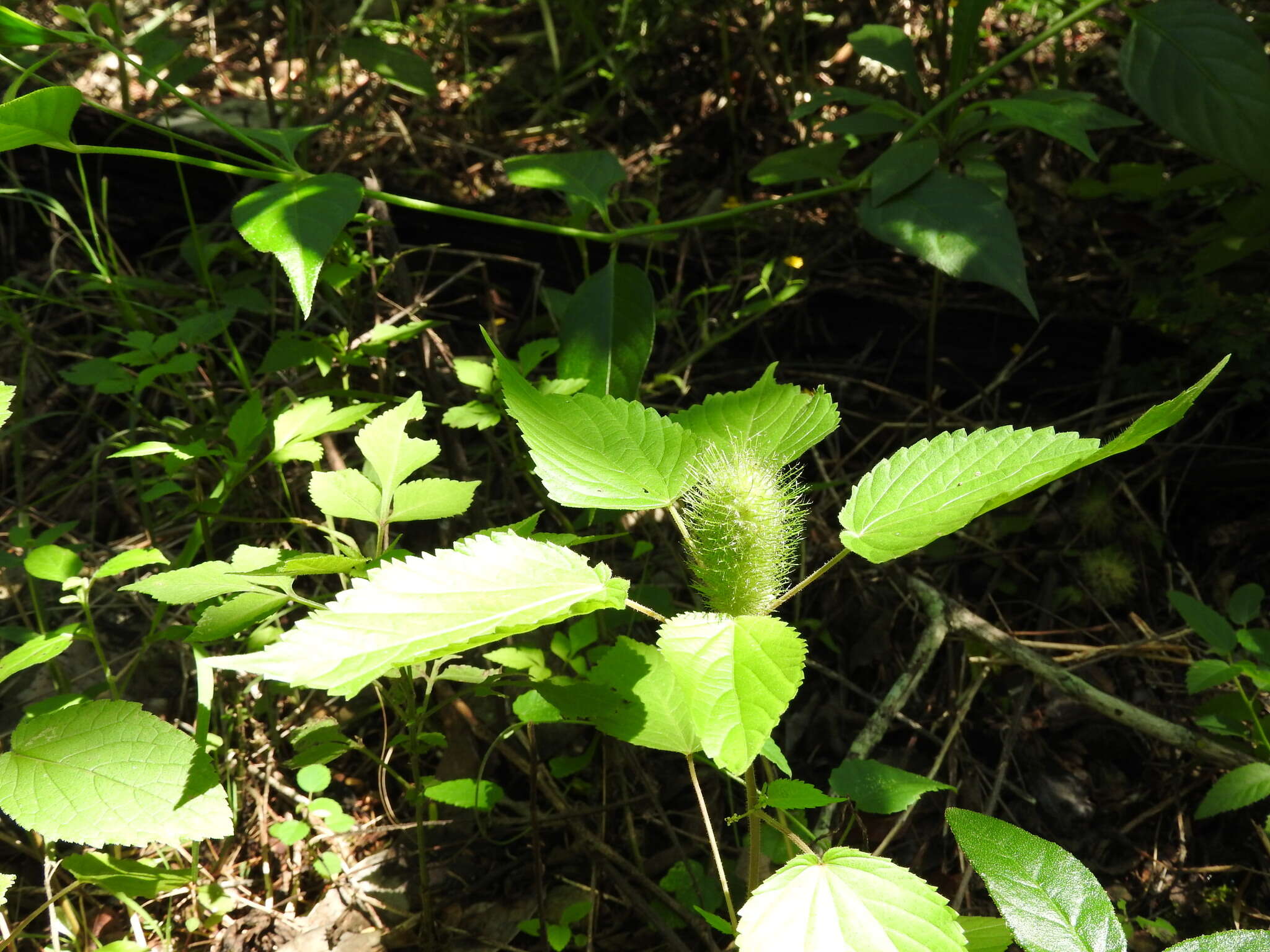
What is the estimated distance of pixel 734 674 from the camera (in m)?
0.79

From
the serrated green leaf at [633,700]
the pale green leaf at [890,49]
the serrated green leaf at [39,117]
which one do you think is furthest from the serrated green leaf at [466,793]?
the pale green leaf at [890,49]

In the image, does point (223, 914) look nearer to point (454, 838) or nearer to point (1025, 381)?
point (454, 838)

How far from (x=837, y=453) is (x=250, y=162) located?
148cm

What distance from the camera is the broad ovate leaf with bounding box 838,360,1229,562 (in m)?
0.74

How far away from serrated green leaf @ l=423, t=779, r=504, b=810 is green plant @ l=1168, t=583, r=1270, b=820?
1.17 m

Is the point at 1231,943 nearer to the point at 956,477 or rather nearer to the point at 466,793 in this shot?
the point at 956,477

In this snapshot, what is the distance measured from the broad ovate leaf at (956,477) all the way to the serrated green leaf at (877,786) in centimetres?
49

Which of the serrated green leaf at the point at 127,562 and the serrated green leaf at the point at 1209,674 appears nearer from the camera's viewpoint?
the serrated green leaf at the point at 127,562

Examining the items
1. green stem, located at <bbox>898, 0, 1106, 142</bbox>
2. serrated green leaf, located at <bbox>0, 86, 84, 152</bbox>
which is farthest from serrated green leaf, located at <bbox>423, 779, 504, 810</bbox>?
green stem, located at <bbox>898, 0, 1106, 142</bbox>

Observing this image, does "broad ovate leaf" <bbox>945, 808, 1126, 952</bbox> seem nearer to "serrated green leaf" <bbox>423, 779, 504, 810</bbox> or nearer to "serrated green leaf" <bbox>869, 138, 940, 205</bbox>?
"serrated green leaf" <bbox>423, 779, 504, 810</bbox>

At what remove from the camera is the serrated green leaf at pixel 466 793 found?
4.74ft

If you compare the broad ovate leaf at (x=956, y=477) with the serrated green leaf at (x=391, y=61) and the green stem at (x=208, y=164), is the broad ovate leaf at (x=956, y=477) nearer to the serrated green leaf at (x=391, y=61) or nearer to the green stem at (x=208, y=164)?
the green stem at (x=208, y=164)

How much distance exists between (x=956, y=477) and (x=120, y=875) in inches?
50.4

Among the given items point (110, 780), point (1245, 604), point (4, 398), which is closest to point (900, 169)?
point (1245, 604)
